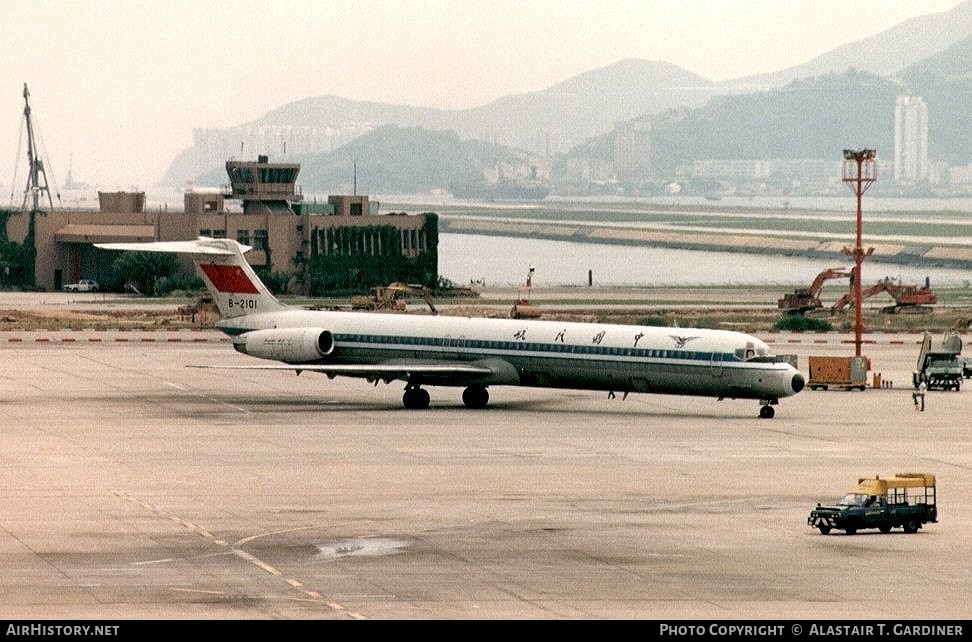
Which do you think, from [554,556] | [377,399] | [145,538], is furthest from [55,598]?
[377,399]

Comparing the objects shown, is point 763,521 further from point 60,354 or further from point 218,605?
point 60,354

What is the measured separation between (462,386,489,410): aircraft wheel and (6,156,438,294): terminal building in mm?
84064

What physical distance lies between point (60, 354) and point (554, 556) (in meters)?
57.2

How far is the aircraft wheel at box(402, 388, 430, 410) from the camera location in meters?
66.2

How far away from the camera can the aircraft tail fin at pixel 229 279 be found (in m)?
70.6

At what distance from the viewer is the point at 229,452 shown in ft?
174

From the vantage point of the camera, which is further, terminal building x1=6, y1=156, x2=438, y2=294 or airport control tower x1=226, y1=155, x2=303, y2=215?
airport control tower x1=226, y1=155, x2=303, y2=215

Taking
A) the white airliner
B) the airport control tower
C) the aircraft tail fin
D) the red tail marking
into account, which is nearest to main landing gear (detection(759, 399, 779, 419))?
the white airliner

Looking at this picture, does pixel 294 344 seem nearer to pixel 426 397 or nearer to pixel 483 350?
pixel 426 397

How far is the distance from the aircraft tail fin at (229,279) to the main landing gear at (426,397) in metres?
7.34

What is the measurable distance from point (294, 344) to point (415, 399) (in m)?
4.94

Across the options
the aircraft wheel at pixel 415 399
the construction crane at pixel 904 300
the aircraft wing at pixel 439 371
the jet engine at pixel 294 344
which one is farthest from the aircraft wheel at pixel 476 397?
the construction crane at pixel 904 300

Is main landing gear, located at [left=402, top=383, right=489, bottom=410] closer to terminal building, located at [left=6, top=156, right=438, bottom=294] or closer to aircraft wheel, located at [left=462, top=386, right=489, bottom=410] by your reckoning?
aircraft wheel, located at [left=462, top=386, right=489, bottom=410]

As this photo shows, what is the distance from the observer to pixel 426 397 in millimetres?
66438
